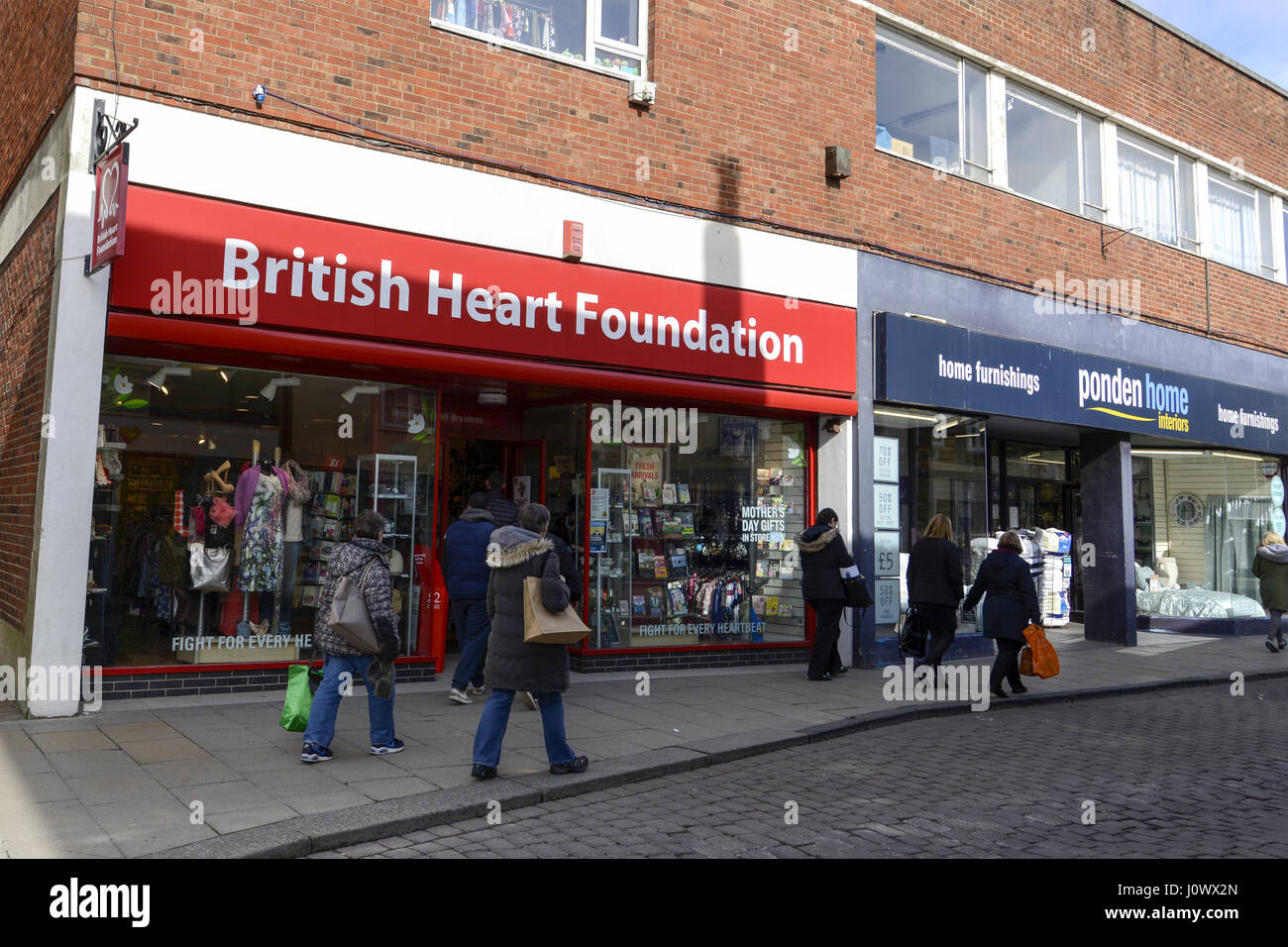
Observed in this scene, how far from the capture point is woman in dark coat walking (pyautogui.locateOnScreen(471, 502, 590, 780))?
20.6 feet

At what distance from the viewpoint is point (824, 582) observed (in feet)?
34.8

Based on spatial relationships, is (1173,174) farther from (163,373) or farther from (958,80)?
(163,373)

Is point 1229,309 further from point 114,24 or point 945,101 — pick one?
point 114,24

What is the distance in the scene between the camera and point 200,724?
7.43m

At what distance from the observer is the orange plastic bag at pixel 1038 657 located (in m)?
9.65

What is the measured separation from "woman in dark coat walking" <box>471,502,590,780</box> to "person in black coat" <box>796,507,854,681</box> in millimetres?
4605

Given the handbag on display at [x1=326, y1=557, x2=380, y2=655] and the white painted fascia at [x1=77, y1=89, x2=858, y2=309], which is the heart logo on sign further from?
the handbag on display at [x1=326, y1=557, x2=380, y2=655]

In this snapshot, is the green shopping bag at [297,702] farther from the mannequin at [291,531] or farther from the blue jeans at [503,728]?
the mannequin at [291,531]

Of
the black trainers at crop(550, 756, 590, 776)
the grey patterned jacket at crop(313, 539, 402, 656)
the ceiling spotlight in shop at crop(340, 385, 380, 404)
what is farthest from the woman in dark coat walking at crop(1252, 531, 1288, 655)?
the grey patterned jacket at crop(313, 539, 402, 656)

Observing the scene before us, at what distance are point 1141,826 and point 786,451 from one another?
22.5 feet

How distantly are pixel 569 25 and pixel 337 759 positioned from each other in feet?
24.6

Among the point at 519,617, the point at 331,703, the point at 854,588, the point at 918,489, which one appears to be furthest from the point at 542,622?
the point at 918,489

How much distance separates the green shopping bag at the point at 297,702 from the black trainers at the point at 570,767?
174cm
